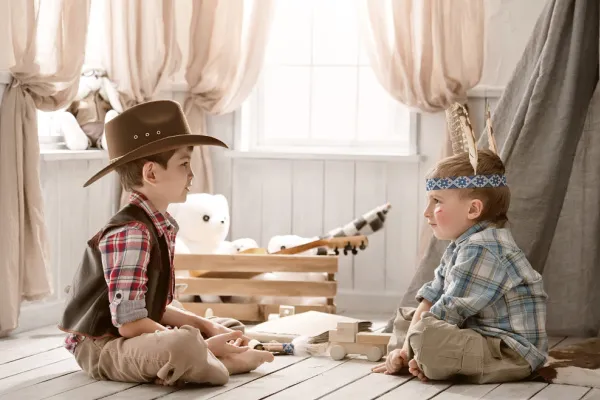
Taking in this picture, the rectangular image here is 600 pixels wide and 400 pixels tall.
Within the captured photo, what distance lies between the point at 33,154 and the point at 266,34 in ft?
4.11

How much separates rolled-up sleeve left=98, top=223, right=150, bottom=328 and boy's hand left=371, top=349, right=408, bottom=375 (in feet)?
2.32

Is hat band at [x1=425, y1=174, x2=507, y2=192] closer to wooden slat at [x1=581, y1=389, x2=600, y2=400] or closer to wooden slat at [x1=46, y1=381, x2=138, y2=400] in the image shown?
wooden slat at [x1=581, y1=389, x2=600, y2=400]

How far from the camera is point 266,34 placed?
167 inches

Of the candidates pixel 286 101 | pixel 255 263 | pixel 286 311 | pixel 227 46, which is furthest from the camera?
pixel 286 101

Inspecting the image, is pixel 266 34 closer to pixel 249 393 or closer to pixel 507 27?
pixel 507 27

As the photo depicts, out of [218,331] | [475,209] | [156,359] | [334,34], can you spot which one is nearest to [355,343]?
[218,331]

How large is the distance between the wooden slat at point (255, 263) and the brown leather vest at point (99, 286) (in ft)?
3.54

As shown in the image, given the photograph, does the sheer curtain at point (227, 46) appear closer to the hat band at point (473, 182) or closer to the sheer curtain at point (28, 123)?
the sheer curtain at point (28, 123)

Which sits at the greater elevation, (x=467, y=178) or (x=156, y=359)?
(x=467, y=178)

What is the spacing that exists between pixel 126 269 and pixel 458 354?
2.99ft

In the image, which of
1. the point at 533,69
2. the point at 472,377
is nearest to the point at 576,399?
the point at 472,377

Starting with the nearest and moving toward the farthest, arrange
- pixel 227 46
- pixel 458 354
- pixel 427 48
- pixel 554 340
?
pixel 458 354 < pixel 554 340 < pixel 427 48 < pixel 227 46

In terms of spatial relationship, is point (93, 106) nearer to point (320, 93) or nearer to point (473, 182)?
point (320, 93)

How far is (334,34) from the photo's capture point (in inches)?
173
